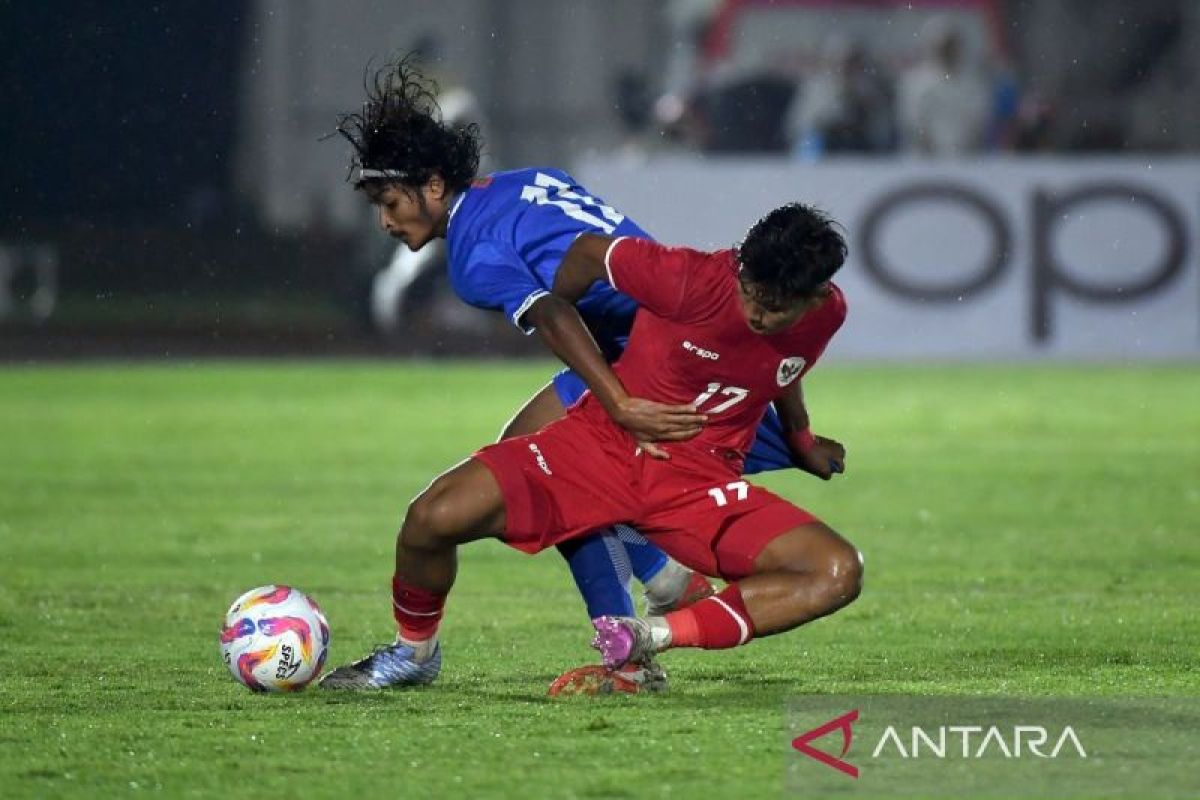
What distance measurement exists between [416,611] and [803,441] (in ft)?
4.13

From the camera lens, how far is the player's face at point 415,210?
22.6 ft

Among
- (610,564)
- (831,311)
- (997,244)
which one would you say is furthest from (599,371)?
(997,244)

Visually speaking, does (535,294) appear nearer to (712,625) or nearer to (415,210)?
(415,210)

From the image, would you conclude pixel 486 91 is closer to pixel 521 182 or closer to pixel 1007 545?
pixel 1007 545

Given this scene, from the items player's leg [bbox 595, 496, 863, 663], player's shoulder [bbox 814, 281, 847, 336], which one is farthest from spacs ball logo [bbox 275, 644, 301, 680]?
player's shoulder [bbox 814, 281, 847, 336]

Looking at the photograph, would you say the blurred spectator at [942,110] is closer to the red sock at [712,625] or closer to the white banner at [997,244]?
the white banner at [997,244]

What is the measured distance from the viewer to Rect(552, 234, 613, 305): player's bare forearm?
253 inches

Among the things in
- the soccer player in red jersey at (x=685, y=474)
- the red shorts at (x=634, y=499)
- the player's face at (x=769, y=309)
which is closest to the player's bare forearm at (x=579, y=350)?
the soccer player in red jersey at (x=685, y=474)

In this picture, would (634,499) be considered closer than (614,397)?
No

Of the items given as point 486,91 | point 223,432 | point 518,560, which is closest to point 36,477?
point 223,432

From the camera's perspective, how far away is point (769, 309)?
6.19 m

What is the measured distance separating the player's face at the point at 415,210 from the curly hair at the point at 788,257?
1.14m

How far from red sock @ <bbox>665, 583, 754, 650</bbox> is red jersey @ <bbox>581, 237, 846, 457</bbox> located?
505 mm

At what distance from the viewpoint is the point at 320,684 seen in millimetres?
6613
